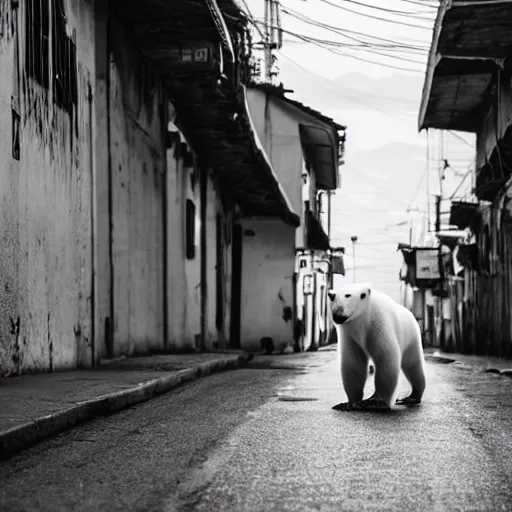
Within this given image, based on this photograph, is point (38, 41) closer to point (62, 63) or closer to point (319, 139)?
point (62, 63)

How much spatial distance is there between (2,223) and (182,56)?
7669 mm

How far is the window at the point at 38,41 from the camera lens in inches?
404

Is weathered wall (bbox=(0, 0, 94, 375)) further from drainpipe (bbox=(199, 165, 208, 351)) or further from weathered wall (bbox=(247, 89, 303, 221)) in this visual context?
weathered wall (bbox=(247, 89, 303, 221))

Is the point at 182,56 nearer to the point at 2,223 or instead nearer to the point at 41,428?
the point at 2,223

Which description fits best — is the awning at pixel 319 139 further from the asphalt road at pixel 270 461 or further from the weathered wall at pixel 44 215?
the asphalt road at pixel 270 461

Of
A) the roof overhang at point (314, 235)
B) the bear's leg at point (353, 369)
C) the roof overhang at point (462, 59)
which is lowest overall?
the bear's leg at point (353, 369)

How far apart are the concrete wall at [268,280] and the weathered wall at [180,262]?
29.7ft

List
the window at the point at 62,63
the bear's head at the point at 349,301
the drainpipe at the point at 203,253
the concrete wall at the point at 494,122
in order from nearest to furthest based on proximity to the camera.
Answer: the bear's head at the point at 349,301
the window at the point at 62,63
the concrete wall at the point at 494,122
the drainpipe at the point at 203,253

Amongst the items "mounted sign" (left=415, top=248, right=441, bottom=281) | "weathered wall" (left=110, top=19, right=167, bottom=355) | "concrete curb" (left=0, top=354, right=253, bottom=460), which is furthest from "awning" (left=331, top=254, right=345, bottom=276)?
"concrete curb" (left=0, top=354, right=253, bottom=460)

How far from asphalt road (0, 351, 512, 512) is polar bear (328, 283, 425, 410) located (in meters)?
0.25

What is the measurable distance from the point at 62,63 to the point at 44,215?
1927 millimetres

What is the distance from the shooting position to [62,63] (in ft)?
38.1

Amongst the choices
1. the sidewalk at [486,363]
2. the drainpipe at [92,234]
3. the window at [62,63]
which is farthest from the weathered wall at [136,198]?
the sidewalk at [486,363]

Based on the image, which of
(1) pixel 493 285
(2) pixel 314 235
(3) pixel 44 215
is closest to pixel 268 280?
(1) pixel 493 285
